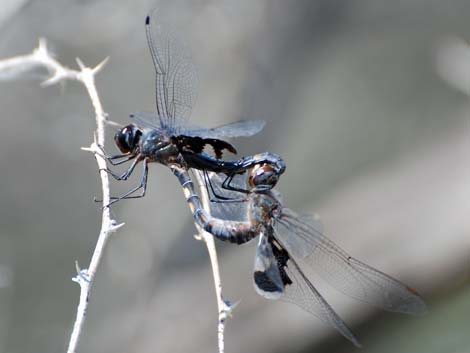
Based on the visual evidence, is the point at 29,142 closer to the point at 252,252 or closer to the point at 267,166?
the point at 252,252

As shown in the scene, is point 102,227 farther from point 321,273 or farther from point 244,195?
point 321,273

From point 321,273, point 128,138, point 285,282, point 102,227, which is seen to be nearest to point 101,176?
point 102,227

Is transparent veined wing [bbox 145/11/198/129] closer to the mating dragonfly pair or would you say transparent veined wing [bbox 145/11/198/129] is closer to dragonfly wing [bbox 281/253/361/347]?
the mating dragonfly pair

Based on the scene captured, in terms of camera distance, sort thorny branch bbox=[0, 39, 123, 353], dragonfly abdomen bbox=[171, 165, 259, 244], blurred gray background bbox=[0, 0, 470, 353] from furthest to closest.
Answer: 1. blurred gray background bbox=[0, 0, 470, 353]
2. dragonfly abdomen bbox=[171, 165, 259, 244]
3. thorny branch bbox=[0, 39, 123, 353]

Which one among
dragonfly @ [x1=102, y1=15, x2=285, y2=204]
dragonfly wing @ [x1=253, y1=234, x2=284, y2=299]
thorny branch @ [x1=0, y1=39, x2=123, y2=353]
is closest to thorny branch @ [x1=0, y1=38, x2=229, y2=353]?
thorny branch @ [x1=0, y1=39, x2=123, y2=353]

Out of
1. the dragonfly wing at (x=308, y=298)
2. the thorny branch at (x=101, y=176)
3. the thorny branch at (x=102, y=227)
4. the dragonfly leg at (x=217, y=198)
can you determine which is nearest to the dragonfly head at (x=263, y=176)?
the dragonfly leg at (x=217, y=198)

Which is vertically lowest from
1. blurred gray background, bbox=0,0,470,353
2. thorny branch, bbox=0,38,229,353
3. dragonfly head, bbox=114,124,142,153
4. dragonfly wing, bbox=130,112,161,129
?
thorny branch, bbox=0,38,229,353
